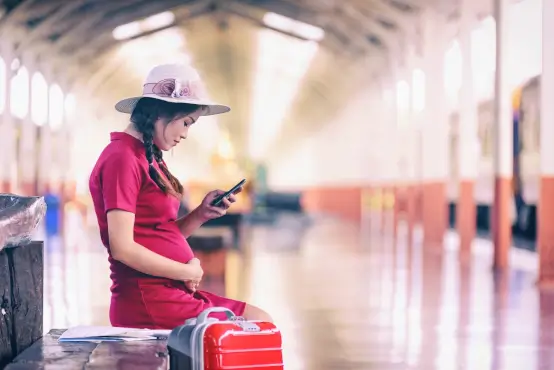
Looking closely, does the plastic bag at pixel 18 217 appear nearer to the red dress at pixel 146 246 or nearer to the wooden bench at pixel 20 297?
the wooden bench at pixel 20 297

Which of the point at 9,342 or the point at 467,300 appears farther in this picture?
the point at 467,300

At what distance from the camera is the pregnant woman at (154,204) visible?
2.77 metres

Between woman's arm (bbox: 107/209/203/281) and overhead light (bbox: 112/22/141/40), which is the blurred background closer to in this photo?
overhead light (bbox: 112/22/141/40)

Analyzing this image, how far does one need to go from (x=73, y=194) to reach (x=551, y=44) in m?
15.4

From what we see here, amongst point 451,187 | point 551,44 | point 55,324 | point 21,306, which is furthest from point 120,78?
point 21,306

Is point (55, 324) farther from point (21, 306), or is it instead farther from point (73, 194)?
point (73, 194)

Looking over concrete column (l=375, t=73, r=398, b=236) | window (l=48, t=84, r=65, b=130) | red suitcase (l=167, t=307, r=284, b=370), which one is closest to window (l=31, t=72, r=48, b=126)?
window (l=48, t=84, r=65, b=130)

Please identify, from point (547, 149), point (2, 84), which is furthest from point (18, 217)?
point (2, 84)

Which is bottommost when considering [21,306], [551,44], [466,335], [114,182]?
[466,335]

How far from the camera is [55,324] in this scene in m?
5.96

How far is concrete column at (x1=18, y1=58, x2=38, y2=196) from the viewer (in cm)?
1759

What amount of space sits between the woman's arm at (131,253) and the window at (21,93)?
49.2ft

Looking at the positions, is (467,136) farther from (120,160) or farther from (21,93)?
(120,160)

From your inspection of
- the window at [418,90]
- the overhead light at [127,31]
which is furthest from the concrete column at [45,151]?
the window at [418,90]
